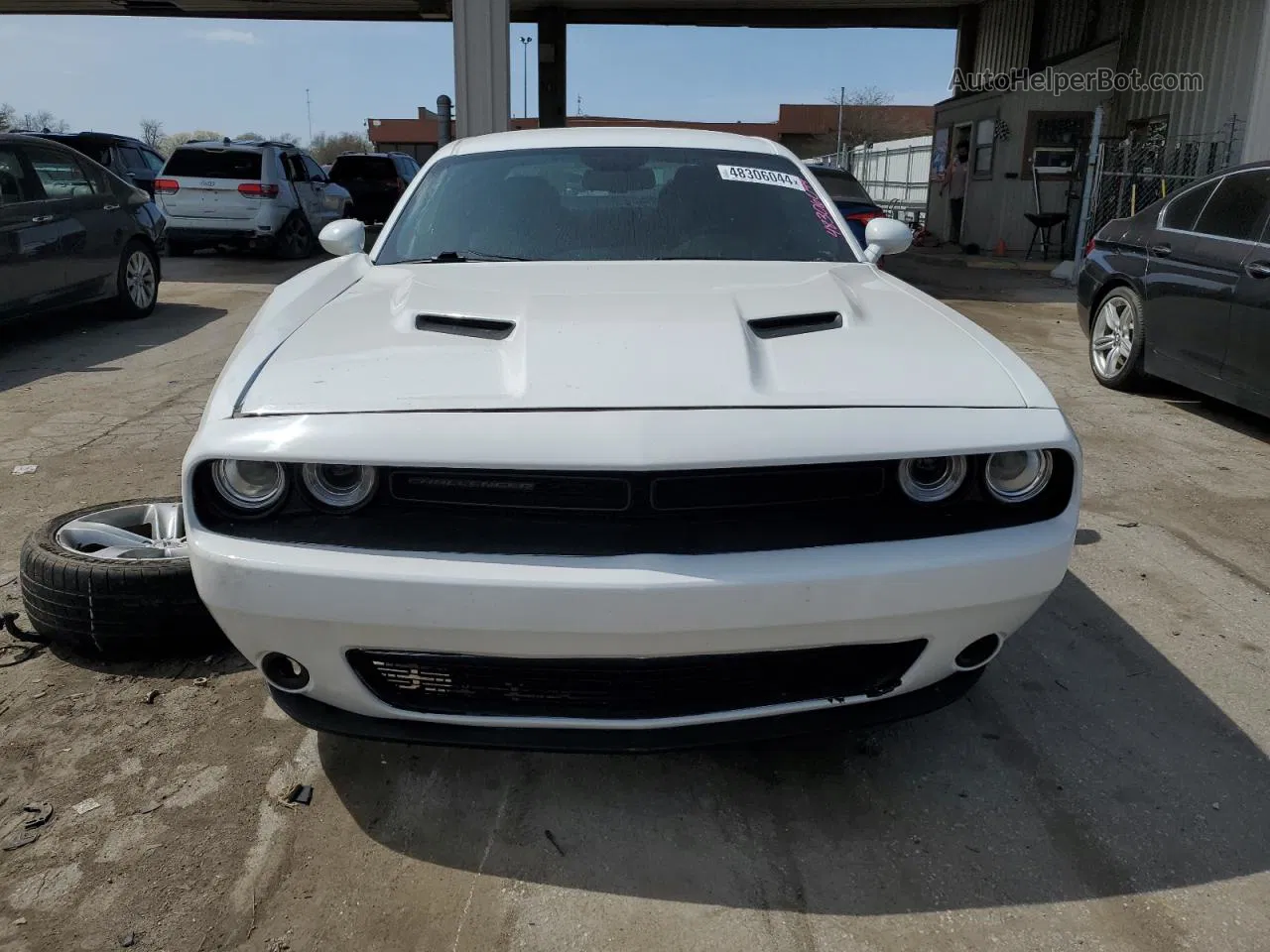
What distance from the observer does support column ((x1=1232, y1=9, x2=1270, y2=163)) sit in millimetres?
11281

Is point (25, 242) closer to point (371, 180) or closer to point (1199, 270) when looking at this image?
point (1199, 270)

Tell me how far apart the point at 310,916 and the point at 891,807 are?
1343 mm

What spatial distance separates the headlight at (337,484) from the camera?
7.05ft

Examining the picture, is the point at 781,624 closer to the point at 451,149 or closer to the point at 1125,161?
the point at 451,149

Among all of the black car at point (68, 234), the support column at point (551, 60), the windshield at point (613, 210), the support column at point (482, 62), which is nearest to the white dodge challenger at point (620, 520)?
the windshield at point (613, 210)

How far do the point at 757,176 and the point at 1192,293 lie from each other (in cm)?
369

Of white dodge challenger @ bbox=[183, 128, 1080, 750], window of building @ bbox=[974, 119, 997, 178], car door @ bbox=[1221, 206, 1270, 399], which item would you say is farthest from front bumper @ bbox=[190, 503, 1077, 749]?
window of building @ bbox=[974, 119, 997, 178]

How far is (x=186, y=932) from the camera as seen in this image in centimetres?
205

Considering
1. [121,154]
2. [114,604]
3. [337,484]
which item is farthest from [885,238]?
[121,154]

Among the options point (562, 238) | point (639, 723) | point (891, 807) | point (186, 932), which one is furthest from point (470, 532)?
point (562, 238)

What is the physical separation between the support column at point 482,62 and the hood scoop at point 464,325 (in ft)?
36.1

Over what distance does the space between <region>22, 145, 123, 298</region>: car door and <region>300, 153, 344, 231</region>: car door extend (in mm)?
6369

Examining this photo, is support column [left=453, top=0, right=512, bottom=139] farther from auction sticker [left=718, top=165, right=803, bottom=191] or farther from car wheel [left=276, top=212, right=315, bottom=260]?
auction sticker [left=718, top=165, right=803, bottom=191]

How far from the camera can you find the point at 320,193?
1546cm
